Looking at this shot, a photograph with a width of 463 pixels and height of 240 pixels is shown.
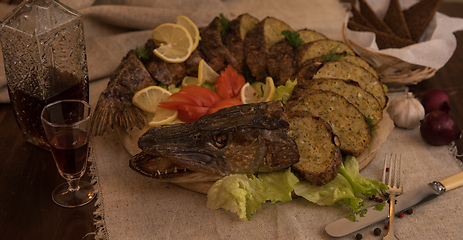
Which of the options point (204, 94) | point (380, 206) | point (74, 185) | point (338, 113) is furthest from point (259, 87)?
point (74, 185)

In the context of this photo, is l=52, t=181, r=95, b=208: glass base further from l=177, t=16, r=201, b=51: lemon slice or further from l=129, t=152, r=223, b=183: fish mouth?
l=177, t=16, r=201, b=51: lemon slice

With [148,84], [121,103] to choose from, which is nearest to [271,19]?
[148,84]

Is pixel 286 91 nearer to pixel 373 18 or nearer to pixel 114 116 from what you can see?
pixel 114 116

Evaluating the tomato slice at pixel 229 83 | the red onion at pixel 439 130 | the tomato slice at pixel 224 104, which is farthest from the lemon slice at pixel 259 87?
the red onion at pixel 439 130

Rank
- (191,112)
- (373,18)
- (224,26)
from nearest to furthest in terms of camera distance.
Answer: (191,112) < (224,26) < (373,18)

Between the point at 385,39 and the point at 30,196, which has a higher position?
the point at 385,39

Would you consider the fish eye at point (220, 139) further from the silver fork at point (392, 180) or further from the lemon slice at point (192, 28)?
the lemon slice at point (192, 28)
